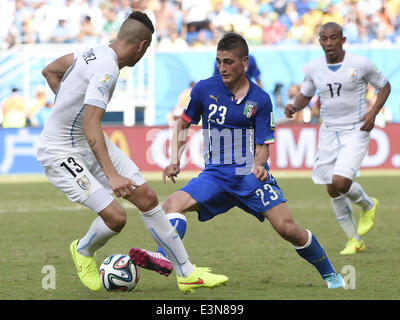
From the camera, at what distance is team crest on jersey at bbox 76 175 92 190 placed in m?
6.34

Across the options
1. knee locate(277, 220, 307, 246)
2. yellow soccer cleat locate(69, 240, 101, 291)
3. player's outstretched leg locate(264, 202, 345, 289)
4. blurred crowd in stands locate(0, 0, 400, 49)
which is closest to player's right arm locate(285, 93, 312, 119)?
player's outstretched leg locate(264, 202, 345, 289)

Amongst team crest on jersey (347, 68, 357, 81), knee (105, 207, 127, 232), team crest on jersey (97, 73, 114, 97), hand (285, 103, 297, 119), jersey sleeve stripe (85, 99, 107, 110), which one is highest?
team crest on jersey (97, 73, 114, 97)

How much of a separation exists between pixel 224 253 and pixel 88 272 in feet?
8.64

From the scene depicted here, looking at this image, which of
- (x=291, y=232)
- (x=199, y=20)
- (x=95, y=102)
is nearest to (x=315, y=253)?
(x=291, y=232)

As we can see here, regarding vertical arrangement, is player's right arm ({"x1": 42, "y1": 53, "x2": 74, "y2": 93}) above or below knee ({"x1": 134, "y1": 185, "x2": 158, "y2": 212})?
above

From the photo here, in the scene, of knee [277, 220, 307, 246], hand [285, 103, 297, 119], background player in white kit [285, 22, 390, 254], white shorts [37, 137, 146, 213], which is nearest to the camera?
white shorts [37, 137, 146, 213]

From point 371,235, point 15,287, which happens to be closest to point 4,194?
point 371,235

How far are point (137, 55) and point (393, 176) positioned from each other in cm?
1424

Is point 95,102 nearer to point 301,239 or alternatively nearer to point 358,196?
point 301,239

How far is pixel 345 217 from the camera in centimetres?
940

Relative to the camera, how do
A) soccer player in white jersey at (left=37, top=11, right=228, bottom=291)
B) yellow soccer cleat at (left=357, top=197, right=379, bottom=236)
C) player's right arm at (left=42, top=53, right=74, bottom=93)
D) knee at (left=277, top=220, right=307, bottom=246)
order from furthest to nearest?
1. yellow soccer cleat at (left=357, top=197, right=379, bottom=236)
2. player's right arm at (left=42, top=53, right=74, bottom=93)
3. knee at (left=277, top=220, right=307, bottom=246)
4. soccer player in white jersey at (left=37, top=11, right=228, bottom=291)

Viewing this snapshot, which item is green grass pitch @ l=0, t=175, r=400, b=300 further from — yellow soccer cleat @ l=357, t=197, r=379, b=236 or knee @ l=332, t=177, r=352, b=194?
knee @ l=332, t=177, r=352, b=194

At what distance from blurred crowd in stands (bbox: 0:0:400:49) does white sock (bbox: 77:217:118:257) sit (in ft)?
58.8
